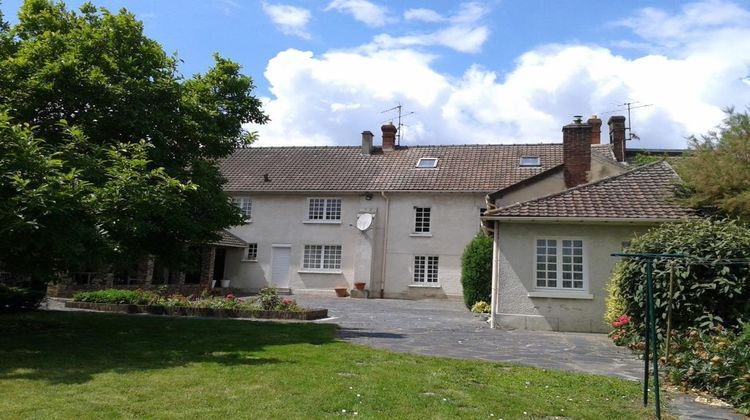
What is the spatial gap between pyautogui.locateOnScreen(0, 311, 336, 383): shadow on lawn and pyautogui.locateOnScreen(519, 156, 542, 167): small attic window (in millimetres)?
19333

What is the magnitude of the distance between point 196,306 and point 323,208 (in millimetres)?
14527

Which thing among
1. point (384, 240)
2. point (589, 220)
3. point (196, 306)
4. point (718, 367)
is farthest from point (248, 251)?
point (718, 367)

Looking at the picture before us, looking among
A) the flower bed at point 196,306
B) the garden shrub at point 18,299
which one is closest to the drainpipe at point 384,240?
the flower bed at point 196,306

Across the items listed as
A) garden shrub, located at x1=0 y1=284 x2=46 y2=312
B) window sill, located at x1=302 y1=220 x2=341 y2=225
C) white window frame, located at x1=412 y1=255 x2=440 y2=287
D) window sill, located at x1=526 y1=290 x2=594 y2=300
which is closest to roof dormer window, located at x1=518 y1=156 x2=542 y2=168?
white window frame, located at x1=412 y1=255 x2=440 y2=287

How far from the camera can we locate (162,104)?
512 inches

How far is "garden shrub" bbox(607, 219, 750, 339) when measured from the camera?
10.9 metres

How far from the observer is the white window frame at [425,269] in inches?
1156

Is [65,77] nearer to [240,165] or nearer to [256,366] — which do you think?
[256,366]

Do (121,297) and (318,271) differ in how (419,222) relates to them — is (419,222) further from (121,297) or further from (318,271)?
(121,297)

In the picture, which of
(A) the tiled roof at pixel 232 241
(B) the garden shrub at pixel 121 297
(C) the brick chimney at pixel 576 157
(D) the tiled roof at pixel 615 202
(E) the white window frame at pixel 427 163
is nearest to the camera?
(D) the tiled roof at pixel 615 202

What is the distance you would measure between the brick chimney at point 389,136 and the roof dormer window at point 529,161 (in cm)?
790

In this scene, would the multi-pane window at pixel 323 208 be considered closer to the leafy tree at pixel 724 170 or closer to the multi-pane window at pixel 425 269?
the multi-pane window at pixel 425 269

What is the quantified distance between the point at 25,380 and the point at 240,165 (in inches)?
1085

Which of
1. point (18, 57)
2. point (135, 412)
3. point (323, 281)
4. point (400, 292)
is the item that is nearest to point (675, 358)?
point (135, 412)
